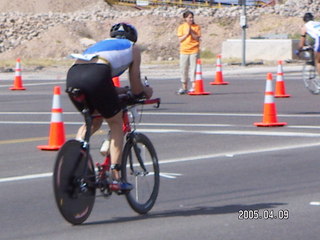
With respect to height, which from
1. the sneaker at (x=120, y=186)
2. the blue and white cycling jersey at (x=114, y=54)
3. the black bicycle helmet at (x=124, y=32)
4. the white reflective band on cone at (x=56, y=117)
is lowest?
the white reflective band on cone at (x=56, y=117)

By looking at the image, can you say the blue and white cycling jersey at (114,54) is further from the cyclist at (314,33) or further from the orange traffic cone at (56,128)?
the cyclist at (314,33)

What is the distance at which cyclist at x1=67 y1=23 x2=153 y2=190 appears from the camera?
8094mm

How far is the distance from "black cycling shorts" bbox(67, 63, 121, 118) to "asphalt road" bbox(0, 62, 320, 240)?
3.44 feet

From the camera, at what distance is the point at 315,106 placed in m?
19.6

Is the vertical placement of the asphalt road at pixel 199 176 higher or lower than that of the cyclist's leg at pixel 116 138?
lower

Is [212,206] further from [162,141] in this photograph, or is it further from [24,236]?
[162,141]

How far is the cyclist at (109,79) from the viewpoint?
8.09 m

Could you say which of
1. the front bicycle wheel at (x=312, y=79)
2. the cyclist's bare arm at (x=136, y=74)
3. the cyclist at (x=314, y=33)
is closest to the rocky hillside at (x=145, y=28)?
the front bicycle wheel at (x=312, y=79)

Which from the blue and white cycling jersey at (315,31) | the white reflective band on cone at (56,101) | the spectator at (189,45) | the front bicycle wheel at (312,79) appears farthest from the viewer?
the spectator at (189,45)

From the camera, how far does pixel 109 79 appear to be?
8.18 m

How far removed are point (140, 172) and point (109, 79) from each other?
3.47ft

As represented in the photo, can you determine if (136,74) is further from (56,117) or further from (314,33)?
(314,33)

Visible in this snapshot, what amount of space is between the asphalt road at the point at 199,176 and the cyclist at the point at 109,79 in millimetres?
681

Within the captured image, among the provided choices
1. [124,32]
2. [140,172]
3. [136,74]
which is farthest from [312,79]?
[136,74]
